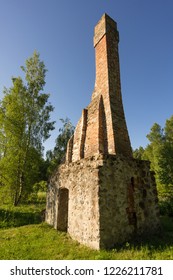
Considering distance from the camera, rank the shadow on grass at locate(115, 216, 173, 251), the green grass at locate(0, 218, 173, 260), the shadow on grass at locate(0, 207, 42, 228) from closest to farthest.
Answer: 1. the green grass at locate(0, 218, 173, 260)
2. the shadow on grass at locate(115, 216, 173, 251)
3. the shadow on grass at locate(0, 207, 42, 228)

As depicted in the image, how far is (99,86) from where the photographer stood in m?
7.94

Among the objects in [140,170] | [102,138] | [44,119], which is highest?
[44,119]

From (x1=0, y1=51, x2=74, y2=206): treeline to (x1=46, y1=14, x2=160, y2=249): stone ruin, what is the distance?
192 inches

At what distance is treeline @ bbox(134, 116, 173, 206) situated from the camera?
20.6 meters

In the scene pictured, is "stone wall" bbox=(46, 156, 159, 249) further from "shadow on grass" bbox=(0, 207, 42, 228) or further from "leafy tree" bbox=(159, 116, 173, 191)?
"leafy tree" bbox=(159, 116, 173, 191)

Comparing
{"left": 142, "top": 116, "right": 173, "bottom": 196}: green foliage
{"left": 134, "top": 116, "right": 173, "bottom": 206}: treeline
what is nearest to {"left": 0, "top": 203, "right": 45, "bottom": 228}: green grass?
{"left": 134, "top": 116, "right": 173, "bottom": 206}: treeline

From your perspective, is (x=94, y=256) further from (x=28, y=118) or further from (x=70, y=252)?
(x=28, y=118)

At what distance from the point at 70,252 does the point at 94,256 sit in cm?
77

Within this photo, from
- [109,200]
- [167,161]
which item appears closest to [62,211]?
[109,200]

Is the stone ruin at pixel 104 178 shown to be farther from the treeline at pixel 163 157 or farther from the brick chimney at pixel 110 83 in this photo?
the treeline at pixel 163 157

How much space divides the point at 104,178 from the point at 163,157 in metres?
20.8

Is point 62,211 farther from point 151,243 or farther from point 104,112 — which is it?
point 104,112

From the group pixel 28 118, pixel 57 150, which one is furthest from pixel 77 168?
pixel 57 150

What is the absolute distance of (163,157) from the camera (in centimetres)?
2367
